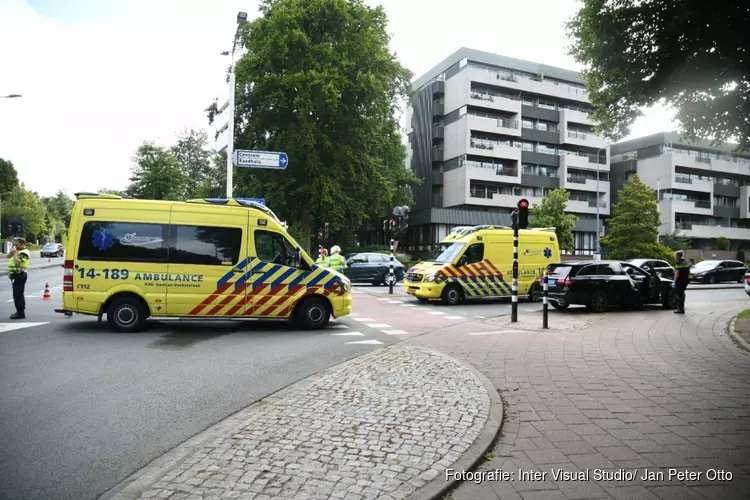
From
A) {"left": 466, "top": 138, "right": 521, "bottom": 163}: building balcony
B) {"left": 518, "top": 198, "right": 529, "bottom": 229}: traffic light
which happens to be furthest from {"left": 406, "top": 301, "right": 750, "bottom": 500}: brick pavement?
{"left": 466, "top": 138, "right": 521, "bottom": 163}: building balcony

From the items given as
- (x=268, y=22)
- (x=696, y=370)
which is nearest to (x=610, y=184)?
(x=268, y=22)

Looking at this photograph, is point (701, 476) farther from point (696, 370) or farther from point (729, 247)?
point (729, 247)

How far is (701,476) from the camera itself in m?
3.64

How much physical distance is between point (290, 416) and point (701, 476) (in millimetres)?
3267

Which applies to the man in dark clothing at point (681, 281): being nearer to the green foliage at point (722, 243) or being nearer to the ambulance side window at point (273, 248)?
the ambulance side window at point (273, 248)

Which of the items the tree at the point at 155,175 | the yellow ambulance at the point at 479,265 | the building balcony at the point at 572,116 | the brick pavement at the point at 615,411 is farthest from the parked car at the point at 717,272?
the tree at the point at 155,175

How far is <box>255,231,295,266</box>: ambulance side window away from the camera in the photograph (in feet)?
34.8

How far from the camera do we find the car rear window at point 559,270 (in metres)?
15.4

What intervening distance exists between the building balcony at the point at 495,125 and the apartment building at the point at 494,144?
0.32ft

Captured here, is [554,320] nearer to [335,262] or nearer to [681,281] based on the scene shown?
[681,281]

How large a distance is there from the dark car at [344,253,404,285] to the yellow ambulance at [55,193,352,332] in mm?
15751

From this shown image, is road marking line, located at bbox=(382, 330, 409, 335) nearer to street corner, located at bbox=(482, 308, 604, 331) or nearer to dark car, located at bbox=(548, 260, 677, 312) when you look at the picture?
street corner, located at bbox=(482, 308, 604, 331)

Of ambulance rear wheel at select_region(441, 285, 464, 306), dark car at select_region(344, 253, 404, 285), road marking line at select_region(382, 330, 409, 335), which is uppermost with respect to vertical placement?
dark car at select_region(344, 253, 404, 285)

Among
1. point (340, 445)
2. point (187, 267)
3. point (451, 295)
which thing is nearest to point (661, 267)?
point (451, 295)
